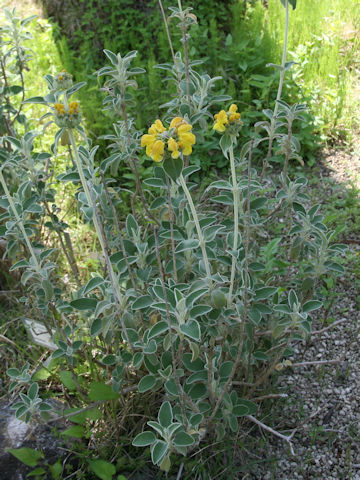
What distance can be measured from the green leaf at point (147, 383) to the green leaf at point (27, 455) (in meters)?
0.54

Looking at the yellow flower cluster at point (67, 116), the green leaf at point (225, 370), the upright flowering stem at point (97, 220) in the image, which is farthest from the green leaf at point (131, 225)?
the green leaf at point (225, 370)

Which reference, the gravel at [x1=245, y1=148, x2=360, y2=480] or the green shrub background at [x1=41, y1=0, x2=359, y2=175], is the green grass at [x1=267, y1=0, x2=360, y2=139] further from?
the gravel at [x1=245, y1=148, x2=360, y2=480]

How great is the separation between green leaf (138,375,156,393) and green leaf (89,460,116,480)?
1.22ft

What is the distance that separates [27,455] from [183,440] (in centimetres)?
67

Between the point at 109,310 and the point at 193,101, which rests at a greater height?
the point at 193,101

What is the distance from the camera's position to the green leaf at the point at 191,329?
4.45ft

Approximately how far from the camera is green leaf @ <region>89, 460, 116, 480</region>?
1.74 meters

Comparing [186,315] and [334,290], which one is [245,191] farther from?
[334,290]

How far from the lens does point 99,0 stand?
448 centimetres

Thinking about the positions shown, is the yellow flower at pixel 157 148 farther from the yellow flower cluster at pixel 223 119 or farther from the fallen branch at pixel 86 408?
the fallen branch at pixel 86 408

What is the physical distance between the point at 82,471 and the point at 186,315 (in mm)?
861

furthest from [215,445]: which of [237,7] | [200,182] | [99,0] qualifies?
[99,0]

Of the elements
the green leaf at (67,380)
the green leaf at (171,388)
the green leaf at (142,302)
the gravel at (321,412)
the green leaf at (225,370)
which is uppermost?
the green leaf at (142,302)

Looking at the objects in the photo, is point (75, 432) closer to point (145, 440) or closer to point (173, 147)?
point (145, 440)
